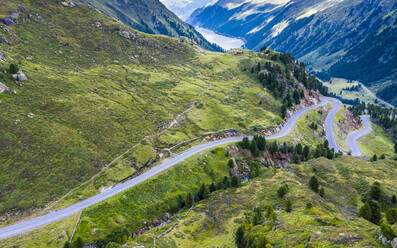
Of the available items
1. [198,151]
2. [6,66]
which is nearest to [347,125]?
[198,151]

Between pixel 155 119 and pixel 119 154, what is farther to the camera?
pixel 155 119

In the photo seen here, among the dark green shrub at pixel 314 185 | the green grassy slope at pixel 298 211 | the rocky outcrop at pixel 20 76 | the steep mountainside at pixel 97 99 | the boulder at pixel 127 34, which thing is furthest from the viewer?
the boulder at pixel 127 34

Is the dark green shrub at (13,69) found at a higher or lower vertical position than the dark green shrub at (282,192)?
higher

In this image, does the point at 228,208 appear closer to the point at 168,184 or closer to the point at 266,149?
the point at 168,184

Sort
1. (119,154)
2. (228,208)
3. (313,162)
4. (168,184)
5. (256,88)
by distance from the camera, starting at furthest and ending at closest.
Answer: (256,88) < (313,162) < (119,154) < (168,184) < (228,208)

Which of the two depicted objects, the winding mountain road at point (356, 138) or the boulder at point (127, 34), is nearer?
the winding mountain road at point (356, 138)

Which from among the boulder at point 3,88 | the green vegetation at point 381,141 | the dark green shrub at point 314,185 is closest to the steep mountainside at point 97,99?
the boulder at point 3,88

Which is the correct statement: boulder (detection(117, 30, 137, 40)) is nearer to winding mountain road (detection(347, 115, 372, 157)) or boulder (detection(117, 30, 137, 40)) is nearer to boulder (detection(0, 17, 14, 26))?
boulder (detection(0, 17, 14, 26))

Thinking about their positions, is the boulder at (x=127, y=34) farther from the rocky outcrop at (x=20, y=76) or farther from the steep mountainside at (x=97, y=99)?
the rocky outcrop at (x=20, y=76)

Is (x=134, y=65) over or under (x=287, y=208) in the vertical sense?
over

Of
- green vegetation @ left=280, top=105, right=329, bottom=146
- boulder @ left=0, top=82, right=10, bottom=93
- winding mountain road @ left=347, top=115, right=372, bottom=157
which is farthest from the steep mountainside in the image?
winding mountain road @ left=347, top=115, right=372, bottom=157

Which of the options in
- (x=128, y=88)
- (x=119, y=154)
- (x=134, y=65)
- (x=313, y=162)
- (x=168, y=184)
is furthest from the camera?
(x=134, y=65)
